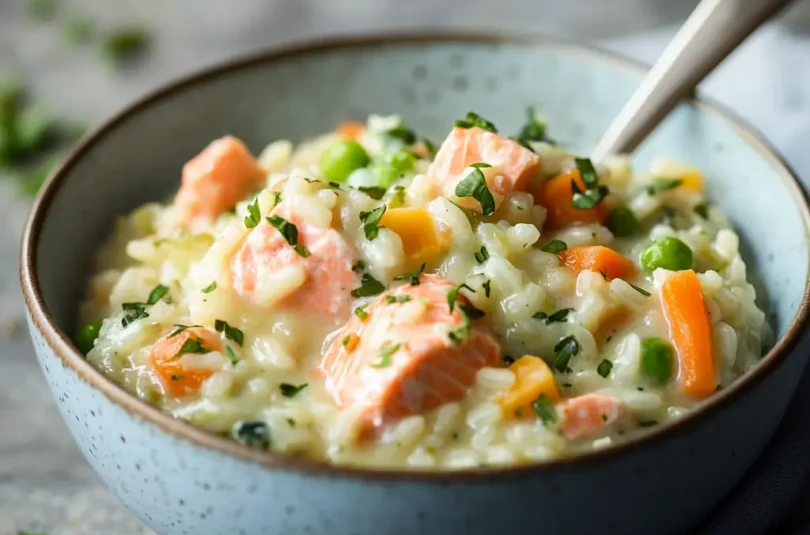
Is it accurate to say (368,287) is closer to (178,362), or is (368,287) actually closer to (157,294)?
(178,362)

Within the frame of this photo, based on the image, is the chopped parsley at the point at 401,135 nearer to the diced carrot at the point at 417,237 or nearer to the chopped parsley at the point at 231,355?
the diced carrot at the point at 417,237

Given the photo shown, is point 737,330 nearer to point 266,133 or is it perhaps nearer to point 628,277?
point 628,277

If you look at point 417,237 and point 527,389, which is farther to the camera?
point 417,237

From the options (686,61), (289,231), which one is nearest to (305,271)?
(289,231)

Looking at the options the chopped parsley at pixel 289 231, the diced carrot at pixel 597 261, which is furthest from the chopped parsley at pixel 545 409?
the chopped parsley at pixel 289 231

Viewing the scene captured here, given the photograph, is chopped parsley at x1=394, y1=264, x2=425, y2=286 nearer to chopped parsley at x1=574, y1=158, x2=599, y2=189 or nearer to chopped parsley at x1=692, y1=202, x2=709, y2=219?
chopped parsley at x1=574, y1=158, x2=599, y2=189

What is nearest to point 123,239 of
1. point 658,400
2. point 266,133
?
point 266,133

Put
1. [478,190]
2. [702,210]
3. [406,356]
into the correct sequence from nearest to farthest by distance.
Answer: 1. [406,356]
2. [478,190]
3. [702,210]
